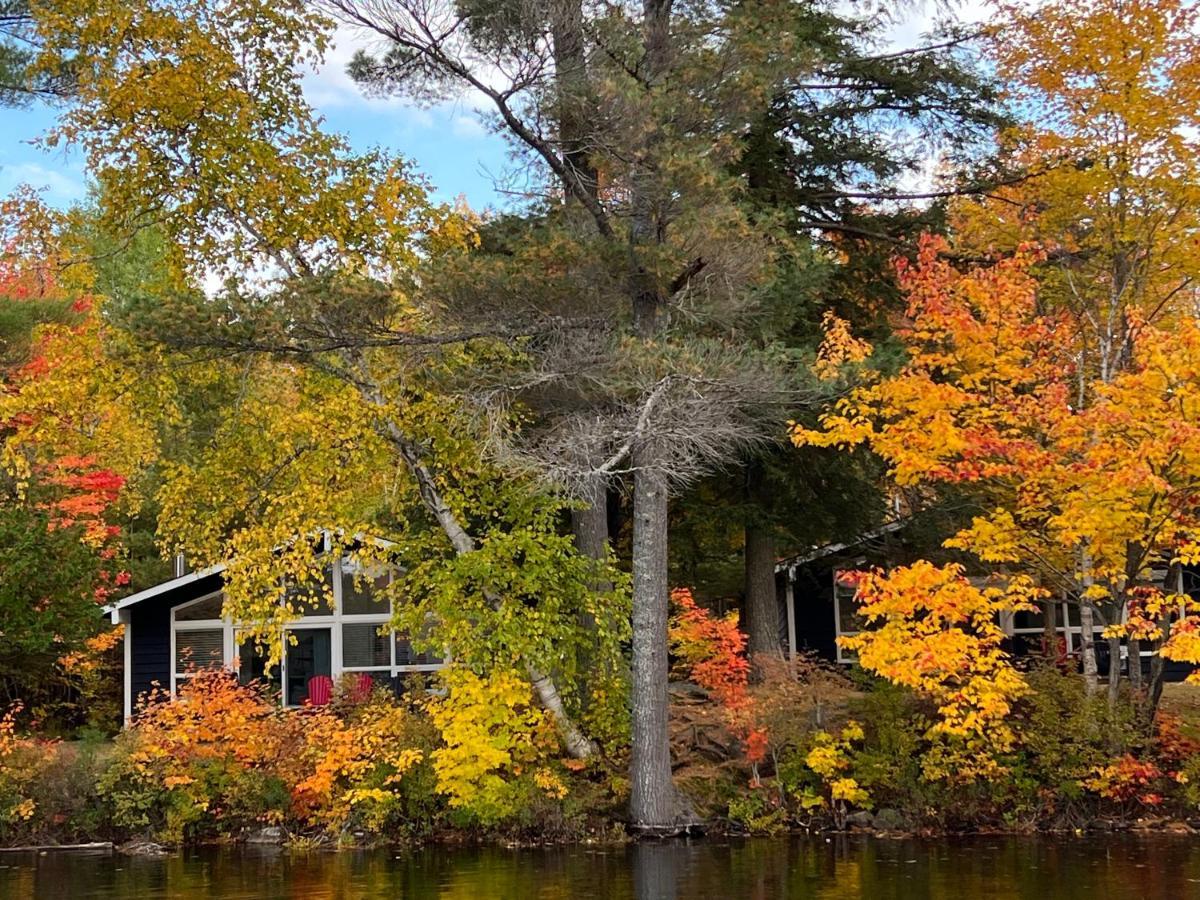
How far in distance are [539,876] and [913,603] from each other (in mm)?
4891

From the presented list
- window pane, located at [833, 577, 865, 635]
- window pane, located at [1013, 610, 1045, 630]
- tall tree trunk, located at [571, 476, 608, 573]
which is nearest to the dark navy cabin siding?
tall tree trunk, located at [571, 476, 608, 573]

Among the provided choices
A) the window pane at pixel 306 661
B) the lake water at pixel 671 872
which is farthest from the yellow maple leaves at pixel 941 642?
the window pane at pixel 306 661

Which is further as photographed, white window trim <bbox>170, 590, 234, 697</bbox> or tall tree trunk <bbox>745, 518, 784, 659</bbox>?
white window trim <bbox>170, 590, 234, 697</bbox>

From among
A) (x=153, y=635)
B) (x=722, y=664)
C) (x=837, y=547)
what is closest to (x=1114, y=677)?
(x=722, y=664)

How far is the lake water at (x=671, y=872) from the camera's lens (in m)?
10.3

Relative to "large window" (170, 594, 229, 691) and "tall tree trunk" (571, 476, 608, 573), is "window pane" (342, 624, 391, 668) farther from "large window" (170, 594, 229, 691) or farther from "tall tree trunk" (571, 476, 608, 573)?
"tall tree trunk" (571, 476, 608, 573)

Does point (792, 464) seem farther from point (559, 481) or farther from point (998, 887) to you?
point (998, 887)

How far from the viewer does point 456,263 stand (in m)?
13.2

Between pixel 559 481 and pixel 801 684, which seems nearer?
pixel 559 481

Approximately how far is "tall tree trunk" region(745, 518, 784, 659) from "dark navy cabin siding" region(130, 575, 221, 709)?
31.1 feet

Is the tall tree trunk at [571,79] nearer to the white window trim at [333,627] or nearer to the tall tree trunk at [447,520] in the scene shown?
the tall tree trunk at [447,520]

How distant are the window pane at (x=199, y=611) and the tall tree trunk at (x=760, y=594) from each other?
9689mm

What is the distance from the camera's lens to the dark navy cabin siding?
21766mm

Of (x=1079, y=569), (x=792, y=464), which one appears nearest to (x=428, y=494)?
(x=792, y=464)
